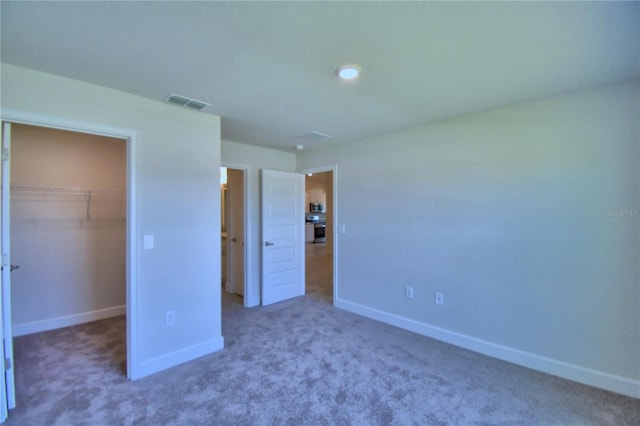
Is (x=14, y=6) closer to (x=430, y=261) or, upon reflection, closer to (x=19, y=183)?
(x=19, y=183)

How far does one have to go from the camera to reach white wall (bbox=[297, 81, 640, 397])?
2.29 m

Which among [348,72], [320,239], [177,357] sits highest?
[348,72]

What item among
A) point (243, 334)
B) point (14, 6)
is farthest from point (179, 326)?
point (14, 6)

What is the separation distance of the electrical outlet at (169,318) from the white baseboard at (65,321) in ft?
6.24

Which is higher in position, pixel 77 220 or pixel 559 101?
pixel 559 101

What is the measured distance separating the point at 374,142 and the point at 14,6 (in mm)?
3323

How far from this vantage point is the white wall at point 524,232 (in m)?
2.29

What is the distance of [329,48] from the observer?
178cm

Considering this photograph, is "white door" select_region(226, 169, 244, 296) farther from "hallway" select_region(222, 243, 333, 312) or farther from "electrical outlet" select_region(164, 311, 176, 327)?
"electrical outlet" select_region(164, 311, 176, 327)

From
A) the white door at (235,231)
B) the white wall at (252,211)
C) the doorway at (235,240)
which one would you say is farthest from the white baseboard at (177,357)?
the white door at (235,231)

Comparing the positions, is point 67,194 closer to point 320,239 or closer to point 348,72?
point 348,72

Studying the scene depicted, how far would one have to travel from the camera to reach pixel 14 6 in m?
1.42

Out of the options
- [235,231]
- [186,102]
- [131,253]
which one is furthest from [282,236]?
[186,102]

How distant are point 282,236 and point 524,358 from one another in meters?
3.29
